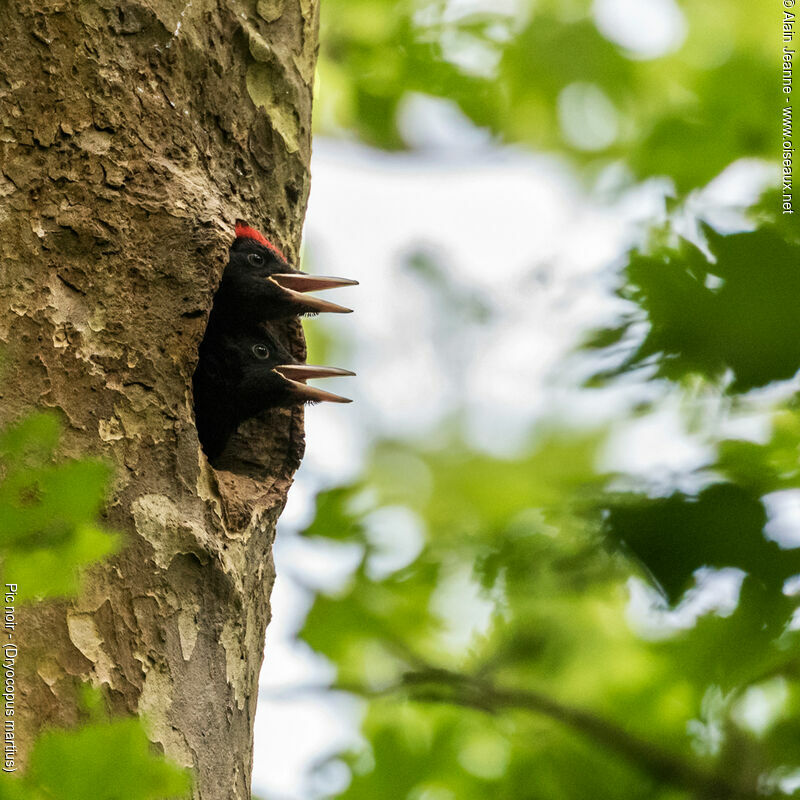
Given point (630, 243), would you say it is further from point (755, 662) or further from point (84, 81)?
point (84, 81)

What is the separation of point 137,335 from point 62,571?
3.38ft

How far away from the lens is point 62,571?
1.22 metres

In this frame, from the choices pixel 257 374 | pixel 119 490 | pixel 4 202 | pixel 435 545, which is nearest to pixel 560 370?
pixel 119 490

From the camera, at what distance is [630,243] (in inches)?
46.7

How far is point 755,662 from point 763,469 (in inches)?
9.2

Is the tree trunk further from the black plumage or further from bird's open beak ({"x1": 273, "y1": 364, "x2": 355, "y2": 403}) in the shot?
bird's open beak ({"x1": 273, "y1": 364, "x2": 355, "y2": 403})

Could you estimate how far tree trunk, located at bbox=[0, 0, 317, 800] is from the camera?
1.93 meters

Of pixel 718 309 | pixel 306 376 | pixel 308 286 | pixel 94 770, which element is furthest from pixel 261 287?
pixel 718 309

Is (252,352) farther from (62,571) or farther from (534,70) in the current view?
(534,70)

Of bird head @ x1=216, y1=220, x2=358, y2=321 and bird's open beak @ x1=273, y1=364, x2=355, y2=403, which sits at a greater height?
bird head @ x1=216, y1=220, x2=358, y2=321

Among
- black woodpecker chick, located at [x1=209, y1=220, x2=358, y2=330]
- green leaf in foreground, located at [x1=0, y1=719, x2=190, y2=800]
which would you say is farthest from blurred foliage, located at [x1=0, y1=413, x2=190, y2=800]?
black woodpecker chick, located at [x1=209, y1=220, x2=358, y2=330]

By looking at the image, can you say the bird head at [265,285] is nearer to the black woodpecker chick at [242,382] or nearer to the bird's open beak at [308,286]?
the bird's open beak at [308,286]

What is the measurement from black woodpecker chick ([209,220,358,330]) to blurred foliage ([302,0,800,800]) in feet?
2.67

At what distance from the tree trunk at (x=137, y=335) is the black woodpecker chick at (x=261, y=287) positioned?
0.20 meters
